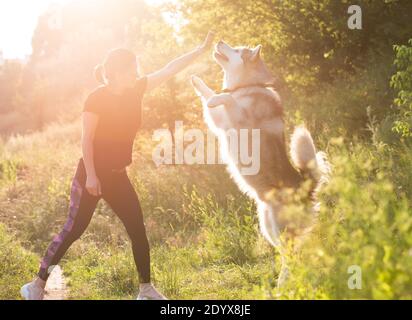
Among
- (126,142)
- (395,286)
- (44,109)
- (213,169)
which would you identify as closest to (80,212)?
(126,142)

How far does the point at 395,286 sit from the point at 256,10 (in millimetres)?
8828

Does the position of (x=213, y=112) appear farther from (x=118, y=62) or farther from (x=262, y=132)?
(x=118, y=62)

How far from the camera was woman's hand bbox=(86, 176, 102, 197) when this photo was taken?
4656 mm

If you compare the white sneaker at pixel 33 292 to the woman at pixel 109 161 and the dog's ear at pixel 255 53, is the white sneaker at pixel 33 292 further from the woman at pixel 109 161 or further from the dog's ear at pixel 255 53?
the dog's ear at pixel 255 53

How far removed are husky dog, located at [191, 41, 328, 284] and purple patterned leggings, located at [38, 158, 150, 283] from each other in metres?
1.33

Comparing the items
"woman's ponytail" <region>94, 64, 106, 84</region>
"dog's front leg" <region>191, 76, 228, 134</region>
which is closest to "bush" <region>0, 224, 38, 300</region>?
"woman's ponytail" <region>94, 64, 106, 84</region>

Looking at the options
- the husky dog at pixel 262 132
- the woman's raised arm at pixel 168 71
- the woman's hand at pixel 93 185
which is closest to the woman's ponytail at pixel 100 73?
the woman's raised arm at pixel 168 71

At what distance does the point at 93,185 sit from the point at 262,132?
234 centimetres

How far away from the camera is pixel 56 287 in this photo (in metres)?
6.19

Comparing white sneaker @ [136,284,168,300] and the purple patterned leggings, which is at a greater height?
the purple patterned leggings

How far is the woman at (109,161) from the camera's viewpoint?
4.73 meters

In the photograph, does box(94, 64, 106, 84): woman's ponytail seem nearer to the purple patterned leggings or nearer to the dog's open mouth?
the purple patterned leggings

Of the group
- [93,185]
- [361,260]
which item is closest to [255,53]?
[93,185]
